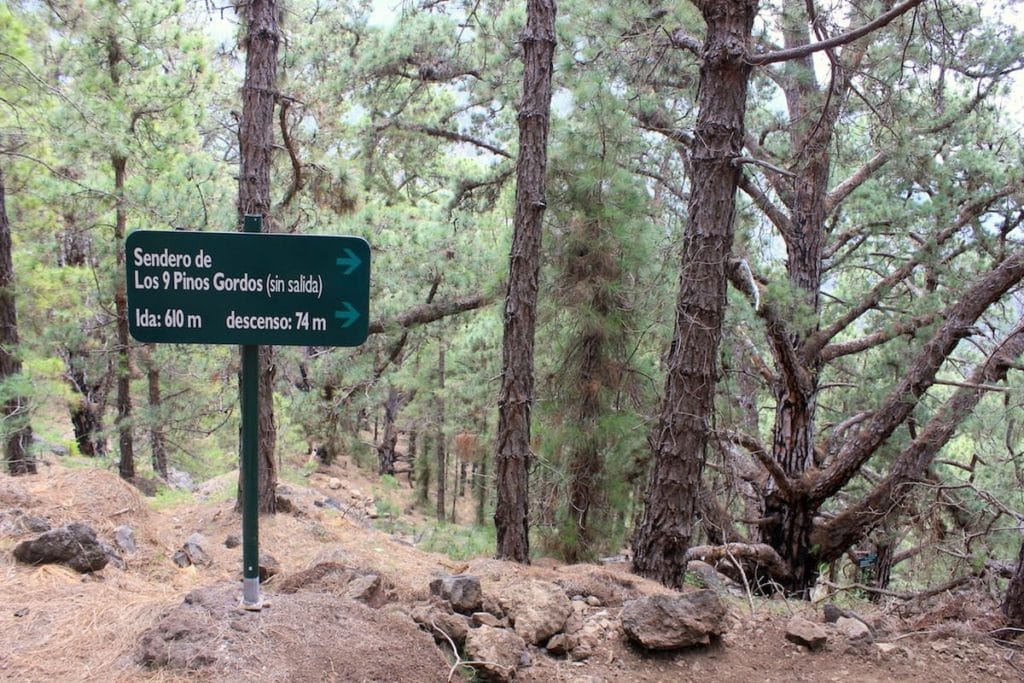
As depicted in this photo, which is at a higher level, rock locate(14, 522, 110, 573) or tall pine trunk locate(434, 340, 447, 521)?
rock locate(14, 522, 110, 573)

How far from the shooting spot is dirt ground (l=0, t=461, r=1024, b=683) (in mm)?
2889

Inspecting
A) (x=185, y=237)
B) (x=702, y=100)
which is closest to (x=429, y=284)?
(x=702, y=100)

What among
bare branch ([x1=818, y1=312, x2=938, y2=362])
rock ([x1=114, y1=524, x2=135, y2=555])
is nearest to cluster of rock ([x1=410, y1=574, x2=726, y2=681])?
rock ([x1=114, y1=524, x2=135, y2=555])

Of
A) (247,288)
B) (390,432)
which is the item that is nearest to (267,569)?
(247,288)

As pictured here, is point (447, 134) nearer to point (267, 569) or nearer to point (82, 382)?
point (267, 569)

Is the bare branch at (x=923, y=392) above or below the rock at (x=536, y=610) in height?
above

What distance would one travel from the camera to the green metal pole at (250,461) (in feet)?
9.71

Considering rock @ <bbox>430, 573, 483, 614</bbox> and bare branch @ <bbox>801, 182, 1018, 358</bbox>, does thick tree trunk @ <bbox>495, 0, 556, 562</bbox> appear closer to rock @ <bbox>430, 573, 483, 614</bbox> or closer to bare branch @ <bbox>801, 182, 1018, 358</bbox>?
rock @ <bbox>430, 573, 483, 614</bbox>

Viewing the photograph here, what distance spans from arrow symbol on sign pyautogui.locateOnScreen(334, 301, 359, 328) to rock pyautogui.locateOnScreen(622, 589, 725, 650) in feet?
7.15

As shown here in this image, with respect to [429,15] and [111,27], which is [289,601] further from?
[111,27]

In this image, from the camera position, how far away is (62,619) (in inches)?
133

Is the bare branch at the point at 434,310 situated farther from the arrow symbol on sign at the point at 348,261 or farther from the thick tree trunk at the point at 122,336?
the arrow symbol on sign at the point at 348,261

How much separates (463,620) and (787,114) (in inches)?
322

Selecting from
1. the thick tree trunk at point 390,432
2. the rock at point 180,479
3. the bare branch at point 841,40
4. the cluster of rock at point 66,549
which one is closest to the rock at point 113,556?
the cluster of rock at point 66,549
